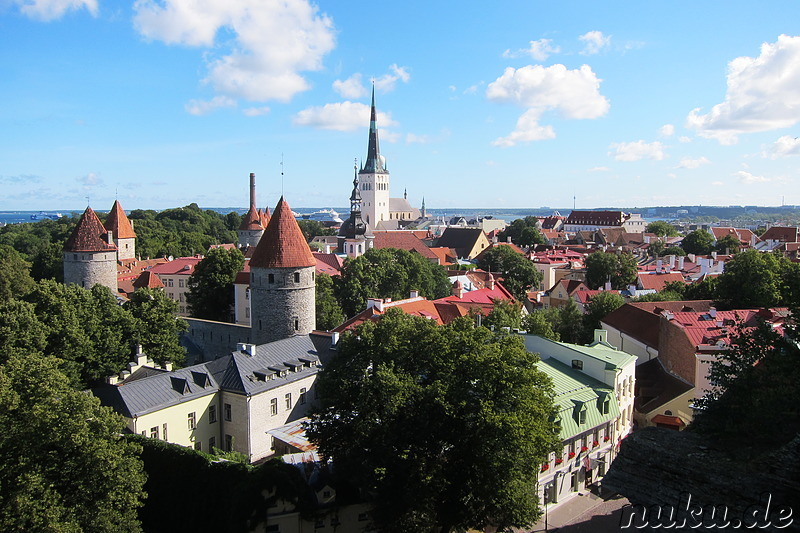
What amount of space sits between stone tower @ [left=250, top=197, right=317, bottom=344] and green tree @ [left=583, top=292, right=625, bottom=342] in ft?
49.9

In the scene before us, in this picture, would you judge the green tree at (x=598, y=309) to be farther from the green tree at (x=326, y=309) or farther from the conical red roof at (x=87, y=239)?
the conical red roof at (x=87, y=239)

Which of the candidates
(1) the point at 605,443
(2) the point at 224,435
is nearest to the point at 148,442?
(2) the point at 224,435

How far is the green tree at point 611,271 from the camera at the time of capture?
52.6m

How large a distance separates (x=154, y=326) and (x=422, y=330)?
15891mm

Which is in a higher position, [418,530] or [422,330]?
[422,330]

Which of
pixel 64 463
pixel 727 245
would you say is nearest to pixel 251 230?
pixel 64 463

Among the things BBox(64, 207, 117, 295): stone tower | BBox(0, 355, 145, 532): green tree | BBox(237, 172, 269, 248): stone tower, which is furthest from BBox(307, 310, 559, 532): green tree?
BBox(237, 172, 269, 248): stone tower

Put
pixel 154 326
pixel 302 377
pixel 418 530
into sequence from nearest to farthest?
pixel 418 530, pixel 302 377, pixel 154 326

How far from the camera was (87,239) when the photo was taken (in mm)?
39688

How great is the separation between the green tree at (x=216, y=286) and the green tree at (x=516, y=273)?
22.7 meters

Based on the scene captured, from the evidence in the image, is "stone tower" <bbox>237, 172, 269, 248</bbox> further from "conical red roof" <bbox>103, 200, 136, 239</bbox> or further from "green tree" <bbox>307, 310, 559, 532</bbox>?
"green tree" <bbox>307, 310, 559, 532</bbox>

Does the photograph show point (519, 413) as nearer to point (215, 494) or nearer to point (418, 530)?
point (418, 530)

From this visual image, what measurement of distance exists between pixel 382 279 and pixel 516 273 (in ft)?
59.9

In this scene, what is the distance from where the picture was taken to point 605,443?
2303 centimetres
